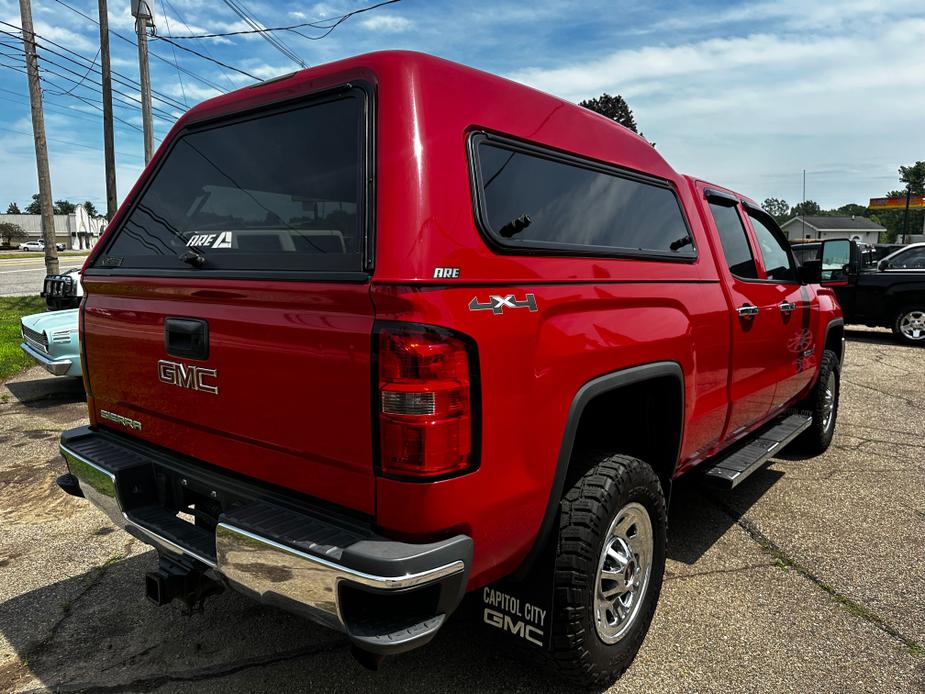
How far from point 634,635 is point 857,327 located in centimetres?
1449

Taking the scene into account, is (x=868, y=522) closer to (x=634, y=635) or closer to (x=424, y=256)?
(x=634, y=635)

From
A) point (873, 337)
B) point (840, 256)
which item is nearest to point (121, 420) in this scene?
point (840, 256)

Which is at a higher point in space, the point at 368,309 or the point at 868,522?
the point at 368,309

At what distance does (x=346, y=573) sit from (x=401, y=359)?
58cm

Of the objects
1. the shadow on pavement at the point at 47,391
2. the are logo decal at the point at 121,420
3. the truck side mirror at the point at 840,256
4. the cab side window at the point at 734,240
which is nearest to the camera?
the are logo decal at the point at 121,420

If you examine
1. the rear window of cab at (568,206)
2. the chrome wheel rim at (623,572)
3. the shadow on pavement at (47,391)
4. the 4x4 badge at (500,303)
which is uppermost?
the rear window of cab at (568,206)

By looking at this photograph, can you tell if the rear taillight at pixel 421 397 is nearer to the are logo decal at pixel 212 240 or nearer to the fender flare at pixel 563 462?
the fender flare at pixel 563 462

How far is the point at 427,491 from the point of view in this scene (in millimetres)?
1792

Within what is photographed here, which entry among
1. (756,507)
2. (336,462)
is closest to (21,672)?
(336,462)

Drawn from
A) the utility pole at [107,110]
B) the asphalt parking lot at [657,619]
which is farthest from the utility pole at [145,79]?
the asphalt parking lot at [657,619]

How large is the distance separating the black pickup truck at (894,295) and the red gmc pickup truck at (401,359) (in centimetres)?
1017

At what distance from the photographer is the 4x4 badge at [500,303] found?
188 centimetres

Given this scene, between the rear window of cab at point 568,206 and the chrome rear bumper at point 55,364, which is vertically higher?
the rear window of cab at point 568,206

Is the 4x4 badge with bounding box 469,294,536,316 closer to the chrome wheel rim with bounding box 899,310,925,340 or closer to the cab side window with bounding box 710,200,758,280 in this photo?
the cab side window with bounding box 710,200,758,280
